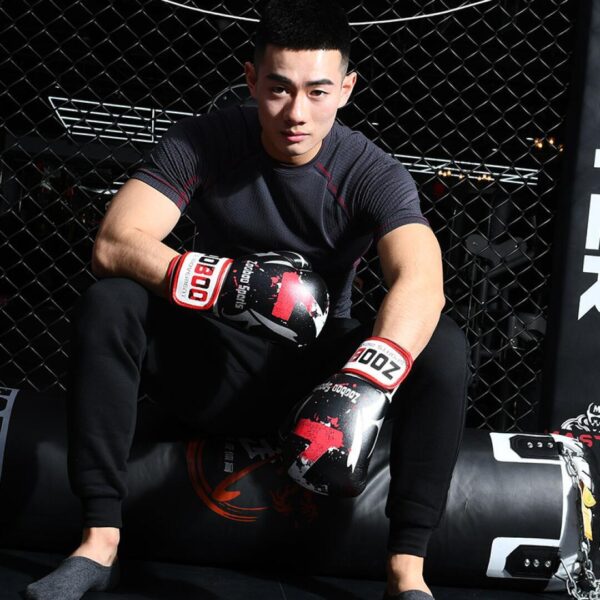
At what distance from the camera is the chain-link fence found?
8.23 feet

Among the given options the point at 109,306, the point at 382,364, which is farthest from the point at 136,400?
the point at 382,364

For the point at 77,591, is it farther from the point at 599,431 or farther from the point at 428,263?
the point at 599,431

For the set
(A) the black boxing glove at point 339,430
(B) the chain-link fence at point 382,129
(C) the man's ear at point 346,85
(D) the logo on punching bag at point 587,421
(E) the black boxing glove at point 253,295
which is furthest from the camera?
(B) the chain-link fence at point 382,129

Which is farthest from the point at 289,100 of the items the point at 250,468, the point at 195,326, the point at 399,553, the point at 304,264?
the point at 399,553

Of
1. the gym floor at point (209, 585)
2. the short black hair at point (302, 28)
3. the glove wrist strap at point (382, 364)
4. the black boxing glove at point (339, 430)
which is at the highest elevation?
the short black hair at point (302, 28)

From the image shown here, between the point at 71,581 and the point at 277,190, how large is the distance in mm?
709

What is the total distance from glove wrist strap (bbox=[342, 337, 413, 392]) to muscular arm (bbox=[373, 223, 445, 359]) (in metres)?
0.02

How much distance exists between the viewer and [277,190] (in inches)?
53.9

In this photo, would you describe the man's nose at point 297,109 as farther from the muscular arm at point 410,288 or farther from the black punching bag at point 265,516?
the black punching bag at point 265,516

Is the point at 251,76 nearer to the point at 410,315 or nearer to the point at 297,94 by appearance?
the point at 297,94

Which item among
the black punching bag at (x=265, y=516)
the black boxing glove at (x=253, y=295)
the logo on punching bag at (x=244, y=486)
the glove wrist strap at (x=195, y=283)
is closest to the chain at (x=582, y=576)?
the black punching bag at (x=265, y=516)

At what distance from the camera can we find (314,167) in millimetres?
1361

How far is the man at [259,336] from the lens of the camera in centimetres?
112

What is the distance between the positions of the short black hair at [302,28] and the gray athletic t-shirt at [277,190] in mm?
158
